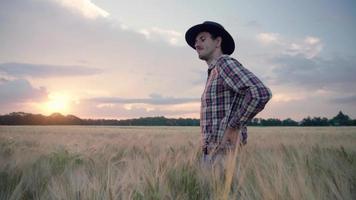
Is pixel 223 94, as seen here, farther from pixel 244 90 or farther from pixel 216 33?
pixel 216 33

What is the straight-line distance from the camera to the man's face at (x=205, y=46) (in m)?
2.82

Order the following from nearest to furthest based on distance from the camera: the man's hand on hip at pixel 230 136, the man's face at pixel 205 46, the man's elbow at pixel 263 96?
the man's elbow at pixel 263 96 → the man's hand on hip at pixel 230 136 → the man's face at pixel 205 46

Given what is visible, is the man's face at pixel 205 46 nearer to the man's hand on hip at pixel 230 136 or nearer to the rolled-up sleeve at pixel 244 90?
the rolled-up sleeve at pixel 244 90

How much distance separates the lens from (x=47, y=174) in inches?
101

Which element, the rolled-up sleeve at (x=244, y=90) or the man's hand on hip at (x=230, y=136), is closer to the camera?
the rolled-up sleeve at (x=244, y=90)

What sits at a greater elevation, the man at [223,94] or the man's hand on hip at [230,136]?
the man at [223,94]

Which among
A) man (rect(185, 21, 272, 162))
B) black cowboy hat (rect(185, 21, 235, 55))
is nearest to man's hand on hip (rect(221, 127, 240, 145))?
man (rect(185, 21, 272, 162))

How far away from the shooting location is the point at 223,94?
8.80 feet

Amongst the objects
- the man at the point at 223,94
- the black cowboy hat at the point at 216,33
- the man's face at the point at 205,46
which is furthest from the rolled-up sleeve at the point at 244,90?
the black cowboy hat at the point at 216,33

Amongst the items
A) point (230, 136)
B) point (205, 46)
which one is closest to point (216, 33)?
point (205, 46)

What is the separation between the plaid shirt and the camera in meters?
2.37

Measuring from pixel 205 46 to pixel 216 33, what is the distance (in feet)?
0.54

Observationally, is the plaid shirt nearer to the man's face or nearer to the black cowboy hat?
the man's face

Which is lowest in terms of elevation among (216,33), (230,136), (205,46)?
(230,136)
